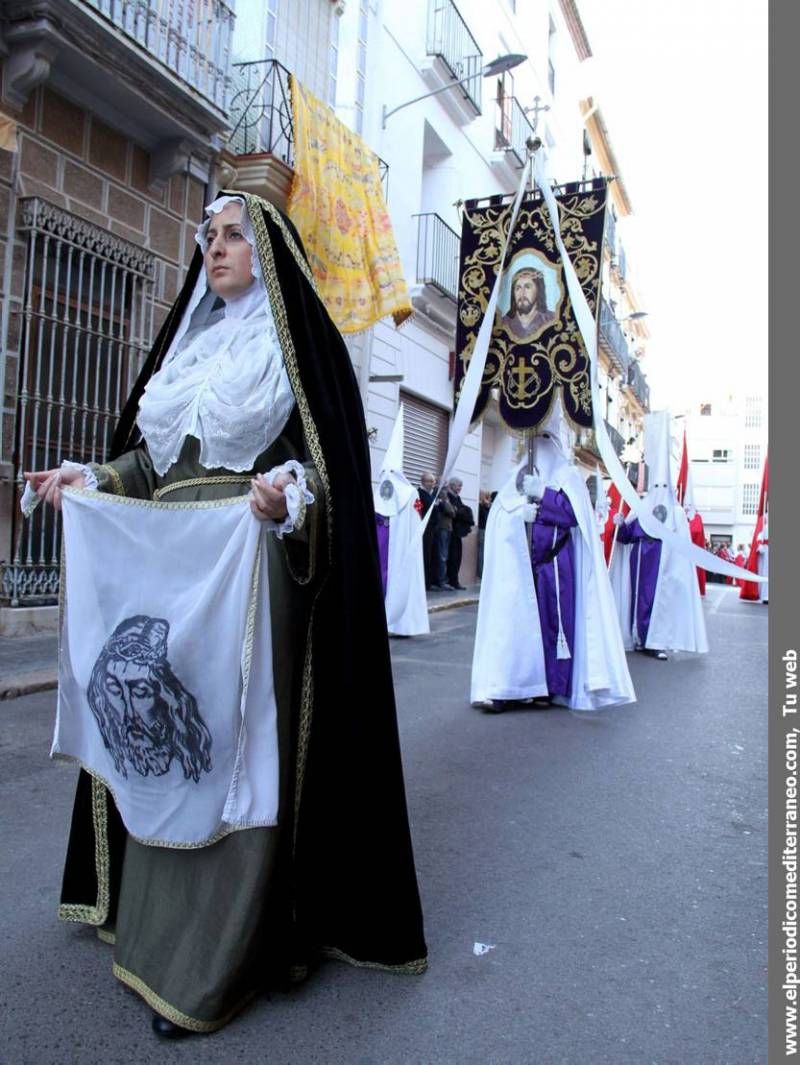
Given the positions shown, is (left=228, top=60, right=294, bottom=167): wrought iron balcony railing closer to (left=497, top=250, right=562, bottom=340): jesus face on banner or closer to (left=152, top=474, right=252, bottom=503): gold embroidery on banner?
(left=497, top=250, right=562, bottom=340): jesus face on banner

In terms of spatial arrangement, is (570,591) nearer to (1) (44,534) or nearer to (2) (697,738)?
(2) (697,738)

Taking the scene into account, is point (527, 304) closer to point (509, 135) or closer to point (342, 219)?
point (342, 219)

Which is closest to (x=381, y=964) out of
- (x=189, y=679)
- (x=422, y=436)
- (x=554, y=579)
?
(x=189, y=679)

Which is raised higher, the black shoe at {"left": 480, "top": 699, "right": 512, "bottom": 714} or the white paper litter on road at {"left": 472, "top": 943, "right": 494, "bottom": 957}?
the black shoe at {"left": 480, "top": 699, "right": 512, "bottom": 714}

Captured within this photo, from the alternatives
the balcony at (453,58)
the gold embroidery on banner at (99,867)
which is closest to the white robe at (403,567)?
the gold embroidery on banner at (99,867)

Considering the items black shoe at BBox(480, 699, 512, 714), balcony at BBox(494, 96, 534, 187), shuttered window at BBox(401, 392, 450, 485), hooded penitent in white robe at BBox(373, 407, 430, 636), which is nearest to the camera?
black shoe at BBox(480, 699, 512, 714)

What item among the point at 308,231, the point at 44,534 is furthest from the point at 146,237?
the point at 44,534

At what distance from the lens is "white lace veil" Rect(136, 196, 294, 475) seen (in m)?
2.22

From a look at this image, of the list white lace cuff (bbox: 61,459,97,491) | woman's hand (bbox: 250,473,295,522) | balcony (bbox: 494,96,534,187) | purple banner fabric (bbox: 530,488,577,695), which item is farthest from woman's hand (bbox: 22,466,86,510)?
balcony (bbox: 494,96,534,187)

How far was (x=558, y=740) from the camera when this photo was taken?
500 centimetres

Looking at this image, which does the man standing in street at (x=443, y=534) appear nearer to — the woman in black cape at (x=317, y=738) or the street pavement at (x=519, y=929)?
the street pavement at (x=519, y=929)

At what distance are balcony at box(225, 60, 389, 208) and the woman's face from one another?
851 centimetres

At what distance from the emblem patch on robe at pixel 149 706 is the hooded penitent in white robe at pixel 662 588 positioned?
7.51 metres

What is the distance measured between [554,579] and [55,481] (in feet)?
13.4
